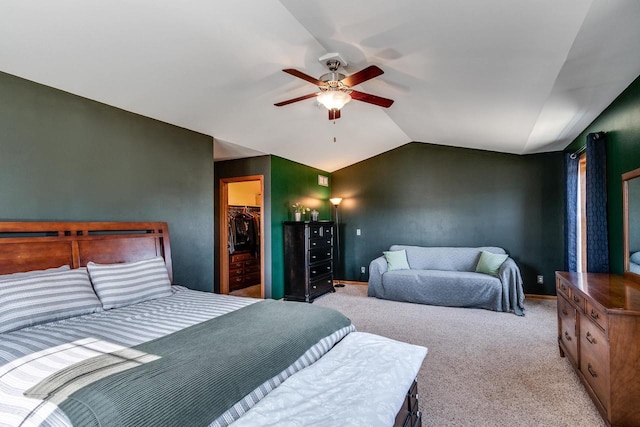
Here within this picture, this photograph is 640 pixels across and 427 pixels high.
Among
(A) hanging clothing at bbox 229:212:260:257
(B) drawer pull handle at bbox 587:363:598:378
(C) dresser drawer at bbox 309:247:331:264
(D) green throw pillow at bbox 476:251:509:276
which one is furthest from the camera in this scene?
(A) hanging clothing at bbox 229:212:260:257

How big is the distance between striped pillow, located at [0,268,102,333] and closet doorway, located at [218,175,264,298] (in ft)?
9.59

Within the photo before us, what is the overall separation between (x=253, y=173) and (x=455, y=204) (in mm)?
3562

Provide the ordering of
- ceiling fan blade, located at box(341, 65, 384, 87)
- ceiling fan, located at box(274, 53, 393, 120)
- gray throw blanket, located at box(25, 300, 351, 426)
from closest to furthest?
gray throw blanket, located at box(25, 300, 351, 426) < ceiling fan blade, located at box(341, 65, 384, 87) < ceiling fan, located at box(274, 53, 393, 120)

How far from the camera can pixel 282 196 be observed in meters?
5.31

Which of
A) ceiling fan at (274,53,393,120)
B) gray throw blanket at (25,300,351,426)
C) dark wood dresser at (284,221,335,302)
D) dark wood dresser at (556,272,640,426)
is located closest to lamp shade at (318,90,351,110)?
ceiling fan at (274,53,393,120)

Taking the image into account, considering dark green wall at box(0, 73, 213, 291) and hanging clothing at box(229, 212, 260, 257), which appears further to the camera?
hanging clothing at box(229, 212, 260, 257)

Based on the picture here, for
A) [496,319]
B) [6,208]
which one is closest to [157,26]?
[6,208]

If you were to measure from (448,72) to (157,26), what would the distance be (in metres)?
2.30

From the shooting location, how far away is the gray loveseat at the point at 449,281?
4.38 meters

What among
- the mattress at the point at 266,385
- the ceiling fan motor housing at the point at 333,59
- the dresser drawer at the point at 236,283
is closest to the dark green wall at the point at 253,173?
the dresser drawer at the point at 236,283

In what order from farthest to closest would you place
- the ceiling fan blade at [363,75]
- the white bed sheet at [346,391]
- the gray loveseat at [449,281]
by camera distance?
1. the gray loveseat at [449,281]
2. the ceiling fan blade at [363,75]
3. the white bed sheet at [346,391]

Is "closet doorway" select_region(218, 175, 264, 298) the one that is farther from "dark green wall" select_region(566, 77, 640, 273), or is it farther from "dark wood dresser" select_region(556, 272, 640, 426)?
"dark green wall" select_region(566, 77, 640, 273)

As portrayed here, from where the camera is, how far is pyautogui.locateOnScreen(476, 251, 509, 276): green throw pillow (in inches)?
184

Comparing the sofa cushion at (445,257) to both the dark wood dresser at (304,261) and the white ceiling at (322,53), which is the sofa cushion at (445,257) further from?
the white ceiling at (322,53)
